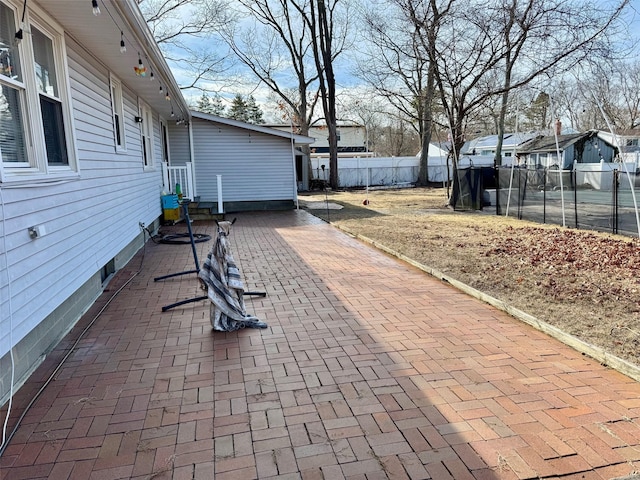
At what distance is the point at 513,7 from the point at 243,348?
509 inches

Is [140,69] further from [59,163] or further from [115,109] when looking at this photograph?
[59,163]

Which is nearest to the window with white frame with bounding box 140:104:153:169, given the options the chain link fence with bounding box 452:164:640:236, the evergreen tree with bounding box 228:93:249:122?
the chain link fence with bounding box 452:164:640:236

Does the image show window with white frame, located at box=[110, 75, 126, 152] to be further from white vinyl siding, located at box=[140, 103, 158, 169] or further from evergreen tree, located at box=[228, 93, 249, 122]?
evergreen tree, located at box=[228, 93, 249, 122]

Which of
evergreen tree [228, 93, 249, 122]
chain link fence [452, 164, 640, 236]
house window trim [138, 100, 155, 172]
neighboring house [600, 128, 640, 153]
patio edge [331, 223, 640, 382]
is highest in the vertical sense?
evergreen tree [228, 93, 249, 122]

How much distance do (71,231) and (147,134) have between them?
6291 millimetres

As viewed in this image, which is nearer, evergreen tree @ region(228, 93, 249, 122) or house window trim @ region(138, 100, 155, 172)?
house window trim @ region(138, 100, 155, 172)

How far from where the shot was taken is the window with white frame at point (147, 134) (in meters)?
9.39

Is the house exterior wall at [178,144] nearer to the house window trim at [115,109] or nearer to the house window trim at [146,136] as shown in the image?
the house window trim at [146,136]

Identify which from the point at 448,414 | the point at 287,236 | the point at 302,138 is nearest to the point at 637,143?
the point at 302,138

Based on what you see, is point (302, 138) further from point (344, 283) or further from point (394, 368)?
point (394, 368)

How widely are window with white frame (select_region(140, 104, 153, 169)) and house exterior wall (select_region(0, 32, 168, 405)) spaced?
5.05 feet

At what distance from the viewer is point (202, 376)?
3.12m

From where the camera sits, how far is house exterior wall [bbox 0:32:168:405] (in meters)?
2.98

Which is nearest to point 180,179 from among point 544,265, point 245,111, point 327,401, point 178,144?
point 178,144
